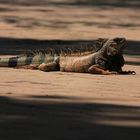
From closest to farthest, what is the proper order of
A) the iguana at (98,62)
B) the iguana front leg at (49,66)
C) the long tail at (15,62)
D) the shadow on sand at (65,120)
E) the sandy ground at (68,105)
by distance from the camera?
the shadow on sand at (65,120) < the sandy ground at (68,105) < the iguana at (98,62) < the iguana front leg at (49,66) < the long tail at (15,62)

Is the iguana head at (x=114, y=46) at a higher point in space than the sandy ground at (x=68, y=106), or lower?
higher

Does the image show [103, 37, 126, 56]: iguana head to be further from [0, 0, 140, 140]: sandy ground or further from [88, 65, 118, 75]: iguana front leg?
[0, 0, 140, 140]: sandy ground

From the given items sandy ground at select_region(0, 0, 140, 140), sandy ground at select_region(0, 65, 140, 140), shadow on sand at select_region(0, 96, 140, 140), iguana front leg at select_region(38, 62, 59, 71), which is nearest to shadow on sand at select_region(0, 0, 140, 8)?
sandy ground at select_region(0, 0, 140, 140)

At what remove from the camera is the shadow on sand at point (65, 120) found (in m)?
8.30

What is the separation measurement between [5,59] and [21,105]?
5.03 m

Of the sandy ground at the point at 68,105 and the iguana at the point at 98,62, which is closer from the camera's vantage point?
the sandy ground at the point at 68,105

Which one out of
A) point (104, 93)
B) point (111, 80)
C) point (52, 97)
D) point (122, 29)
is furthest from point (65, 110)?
point (122, 29)

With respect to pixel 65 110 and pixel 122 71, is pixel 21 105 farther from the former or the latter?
pixel 122 71

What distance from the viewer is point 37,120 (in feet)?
30.0

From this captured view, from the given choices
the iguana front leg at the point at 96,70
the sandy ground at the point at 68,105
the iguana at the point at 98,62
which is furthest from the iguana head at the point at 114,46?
the sandy ground at the point at 68,105

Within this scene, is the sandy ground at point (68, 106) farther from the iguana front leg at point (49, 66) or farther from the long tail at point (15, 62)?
the long tail at point (15, 62)

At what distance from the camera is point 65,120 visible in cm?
920

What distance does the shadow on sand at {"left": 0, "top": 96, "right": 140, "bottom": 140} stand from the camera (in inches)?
327

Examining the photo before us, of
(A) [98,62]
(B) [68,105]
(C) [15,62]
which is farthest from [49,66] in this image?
(B) [68,105]
